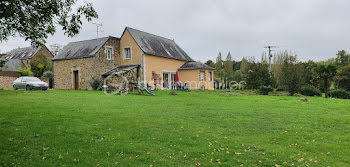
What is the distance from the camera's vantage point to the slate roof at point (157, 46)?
83.4 ft

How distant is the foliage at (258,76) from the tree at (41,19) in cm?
2110

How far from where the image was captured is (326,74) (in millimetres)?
21969

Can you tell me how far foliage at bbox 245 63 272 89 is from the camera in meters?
24.5

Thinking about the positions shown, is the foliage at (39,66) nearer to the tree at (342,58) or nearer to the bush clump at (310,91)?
the bush clump at (310,91)

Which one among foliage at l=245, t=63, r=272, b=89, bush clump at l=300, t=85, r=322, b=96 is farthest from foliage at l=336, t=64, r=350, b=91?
foliage at l=245, t=63, r=272, b=89

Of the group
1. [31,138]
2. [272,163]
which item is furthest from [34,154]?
[272,163]

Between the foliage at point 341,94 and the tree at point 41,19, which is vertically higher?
the tree at point 41,19

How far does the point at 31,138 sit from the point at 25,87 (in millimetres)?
17558

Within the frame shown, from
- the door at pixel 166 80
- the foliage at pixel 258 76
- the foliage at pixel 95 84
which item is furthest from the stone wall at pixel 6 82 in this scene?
the foliage at pixel 258 76

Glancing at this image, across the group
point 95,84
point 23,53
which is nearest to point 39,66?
point 95,84

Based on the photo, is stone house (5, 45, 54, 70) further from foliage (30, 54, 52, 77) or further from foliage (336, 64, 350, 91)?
foliage (336, 64, 350, 91)

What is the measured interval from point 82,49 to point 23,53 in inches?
1421

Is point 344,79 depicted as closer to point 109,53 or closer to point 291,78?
point 291,78

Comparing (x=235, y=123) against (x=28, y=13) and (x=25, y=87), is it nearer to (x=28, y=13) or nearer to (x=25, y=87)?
(x=28, y=13)
